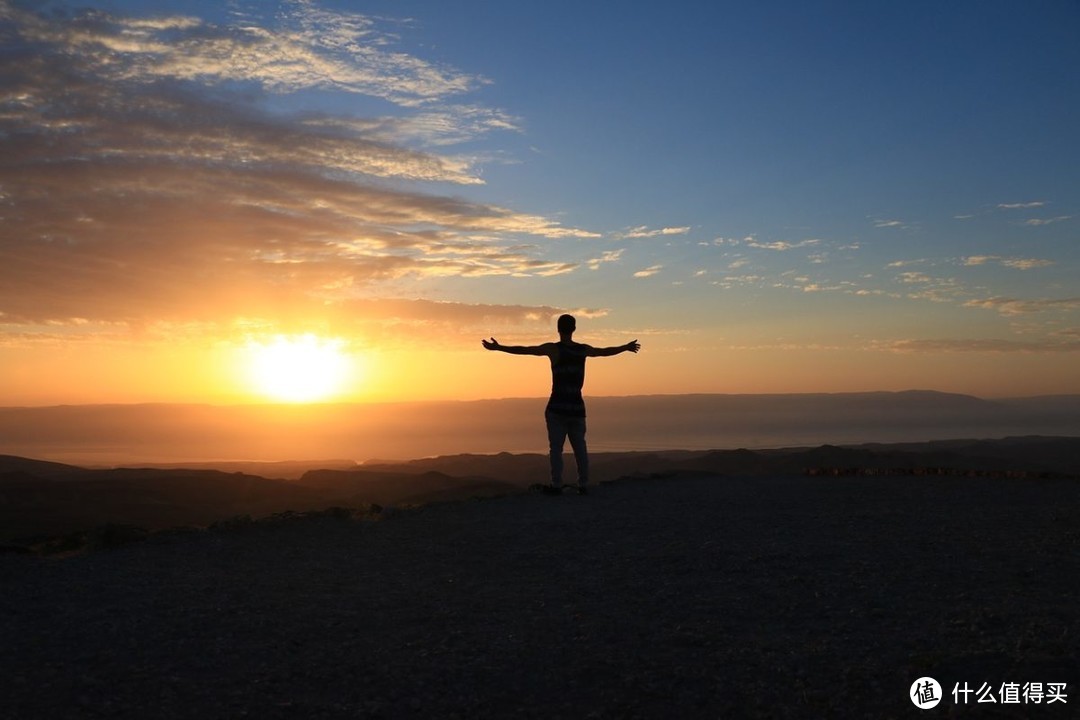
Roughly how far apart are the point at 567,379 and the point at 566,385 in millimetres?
91

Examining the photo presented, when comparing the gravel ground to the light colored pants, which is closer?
the gravel ground

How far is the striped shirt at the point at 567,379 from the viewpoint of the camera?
12703mm

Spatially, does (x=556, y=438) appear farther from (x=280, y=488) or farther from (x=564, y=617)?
(x=280, y=488)

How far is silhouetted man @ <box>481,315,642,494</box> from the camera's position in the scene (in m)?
12.7

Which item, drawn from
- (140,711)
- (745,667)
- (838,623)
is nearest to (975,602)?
(838,623)

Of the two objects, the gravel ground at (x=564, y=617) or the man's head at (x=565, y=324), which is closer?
the gravel ground at (x=564, y=617)

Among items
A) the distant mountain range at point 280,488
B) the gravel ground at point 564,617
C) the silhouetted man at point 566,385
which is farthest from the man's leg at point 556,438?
the gravel ground at point 564,617

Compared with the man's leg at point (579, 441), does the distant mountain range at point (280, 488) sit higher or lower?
lower

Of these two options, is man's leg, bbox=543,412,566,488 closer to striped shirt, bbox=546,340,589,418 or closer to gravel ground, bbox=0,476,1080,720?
striped shirt, bbox=546,340,589,418

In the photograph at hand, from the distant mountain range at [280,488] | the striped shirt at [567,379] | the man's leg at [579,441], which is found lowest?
the distant mountain range at [280,488]

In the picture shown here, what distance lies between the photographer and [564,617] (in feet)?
20.7

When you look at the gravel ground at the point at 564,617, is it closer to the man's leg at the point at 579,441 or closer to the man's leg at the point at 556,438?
the man's leg at the point at 556,438

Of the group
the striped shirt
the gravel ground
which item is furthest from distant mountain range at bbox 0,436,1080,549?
the gravel ground

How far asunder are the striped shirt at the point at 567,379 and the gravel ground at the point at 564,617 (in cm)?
242
